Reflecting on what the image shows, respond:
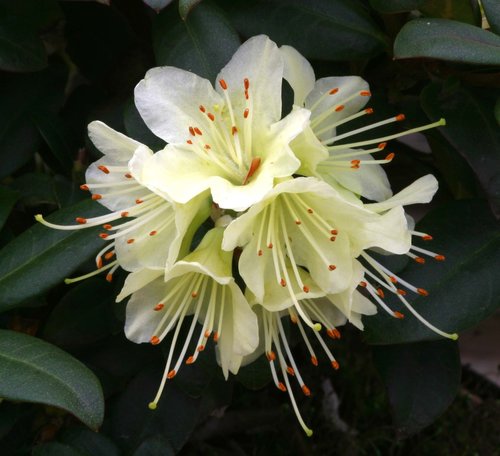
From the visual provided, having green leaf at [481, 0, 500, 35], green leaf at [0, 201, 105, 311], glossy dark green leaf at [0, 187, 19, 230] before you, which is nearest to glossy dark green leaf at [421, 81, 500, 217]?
green leaf at [481, 0, 500, 35]

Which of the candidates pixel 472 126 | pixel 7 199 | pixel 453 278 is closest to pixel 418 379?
pixel 453 278

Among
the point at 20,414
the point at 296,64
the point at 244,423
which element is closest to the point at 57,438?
the point at 20,414

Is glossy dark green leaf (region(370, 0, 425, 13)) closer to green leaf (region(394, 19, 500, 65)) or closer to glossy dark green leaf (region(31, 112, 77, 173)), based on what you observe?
green leaf (region(394, 19, 500, 65))

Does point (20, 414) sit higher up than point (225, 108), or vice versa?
point (225, 108)

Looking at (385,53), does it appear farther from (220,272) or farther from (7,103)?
(7,103)

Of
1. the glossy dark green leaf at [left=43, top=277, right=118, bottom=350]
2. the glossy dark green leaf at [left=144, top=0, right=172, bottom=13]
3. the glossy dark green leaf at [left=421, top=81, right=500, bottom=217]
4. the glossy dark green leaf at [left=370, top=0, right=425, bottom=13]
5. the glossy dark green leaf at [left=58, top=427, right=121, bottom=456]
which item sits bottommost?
the glossy dark green leaf at [left=58, top=427, right=121, bottom=456]

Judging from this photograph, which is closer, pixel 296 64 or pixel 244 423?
pixel 296 64

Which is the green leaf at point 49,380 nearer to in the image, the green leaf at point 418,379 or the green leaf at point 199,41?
the green leaf at point 199,41

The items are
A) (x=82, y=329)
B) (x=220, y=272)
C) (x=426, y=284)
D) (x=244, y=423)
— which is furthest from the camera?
(x=244, y=423)

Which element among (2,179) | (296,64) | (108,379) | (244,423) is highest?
(296,64)
